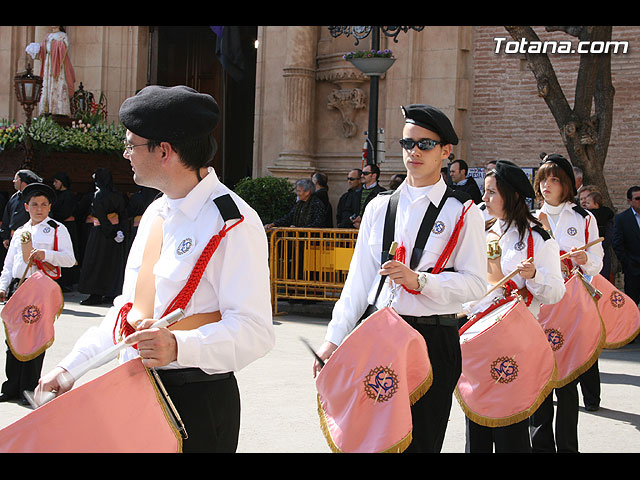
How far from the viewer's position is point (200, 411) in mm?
3031

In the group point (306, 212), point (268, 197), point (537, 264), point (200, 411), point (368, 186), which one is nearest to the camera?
point (200, 411)

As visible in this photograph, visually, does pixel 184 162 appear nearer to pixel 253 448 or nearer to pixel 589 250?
pixel 253 448

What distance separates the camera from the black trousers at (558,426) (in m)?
5.93

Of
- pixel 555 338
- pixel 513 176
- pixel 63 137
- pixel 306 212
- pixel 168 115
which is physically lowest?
pixel 555 338

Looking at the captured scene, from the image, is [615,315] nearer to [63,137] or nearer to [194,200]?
[194,200]

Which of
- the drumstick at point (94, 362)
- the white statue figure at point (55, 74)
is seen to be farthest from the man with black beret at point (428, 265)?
the white statue figure at point (55, 74)

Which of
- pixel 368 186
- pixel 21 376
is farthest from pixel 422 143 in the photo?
pixel 368 186

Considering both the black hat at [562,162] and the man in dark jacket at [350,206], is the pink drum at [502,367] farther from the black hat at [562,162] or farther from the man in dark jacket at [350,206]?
the man in dark jacket at [350,206]

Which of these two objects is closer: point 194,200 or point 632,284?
point 194,200

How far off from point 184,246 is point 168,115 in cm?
44

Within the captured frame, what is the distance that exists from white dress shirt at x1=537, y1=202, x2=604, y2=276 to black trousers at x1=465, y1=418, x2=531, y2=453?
2.33 metres

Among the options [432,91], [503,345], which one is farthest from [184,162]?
[432,91]

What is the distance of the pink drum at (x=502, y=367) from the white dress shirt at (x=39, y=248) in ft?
14.0
